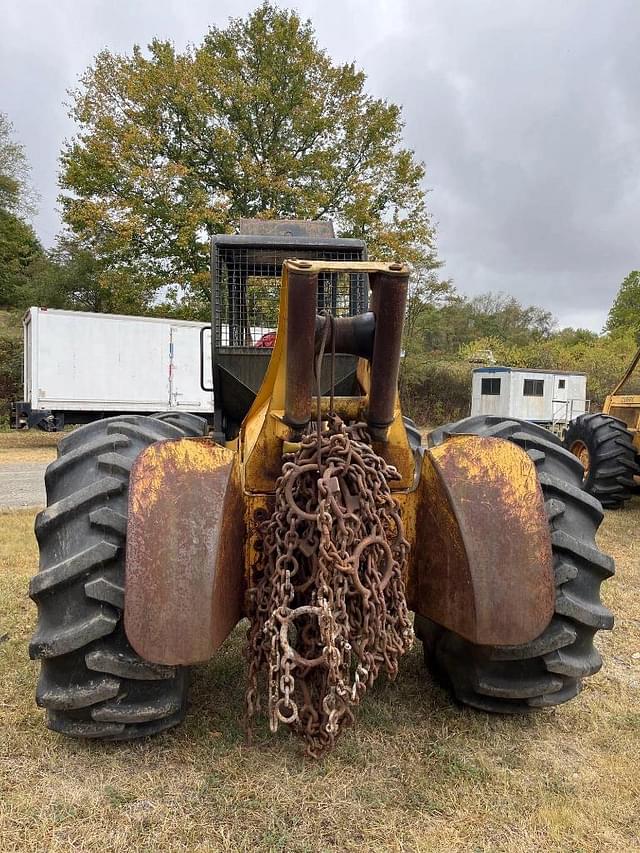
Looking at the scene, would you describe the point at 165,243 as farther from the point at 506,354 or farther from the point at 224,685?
the point at 506,354

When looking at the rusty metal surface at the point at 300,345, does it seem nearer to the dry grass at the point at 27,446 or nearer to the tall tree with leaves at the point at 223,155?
the dry grass at the point at 27,446

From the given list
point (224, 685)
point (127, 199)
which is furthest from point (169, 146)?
point (224, 685)

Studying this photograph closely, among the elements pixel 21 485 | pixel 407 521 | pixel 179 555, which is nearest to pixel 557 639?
pixel 407 521

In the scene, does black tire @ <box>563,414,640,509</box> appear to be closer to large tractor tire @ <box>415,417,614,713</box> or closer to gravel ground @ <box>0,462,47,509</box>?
large tractor tire @ <box>415,417,614,713</box>

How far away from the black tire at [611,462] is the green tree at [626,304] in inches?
1777

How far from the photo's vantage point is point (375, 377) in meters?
2.17

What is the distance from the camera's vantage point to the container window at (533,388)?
2338cm

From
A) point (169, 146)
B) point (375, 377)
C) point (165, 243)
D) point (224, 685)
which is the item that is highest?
point (169, 146)

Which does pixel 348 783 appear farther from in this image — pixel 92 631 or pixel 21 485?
pixel 21 485

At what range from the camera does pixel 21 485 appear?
9.70 m

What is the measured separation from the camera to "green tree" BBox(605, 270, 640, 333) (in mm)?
49469

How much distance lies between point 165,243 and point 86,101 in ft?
15.9

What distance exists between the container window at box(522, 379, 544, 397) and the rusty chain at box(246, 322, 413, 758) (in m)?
22.3

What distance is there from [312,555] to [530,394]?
2281 cm
